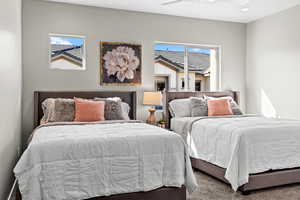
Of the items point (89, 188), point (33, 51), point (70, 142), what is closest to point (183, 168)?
point (89, 188)

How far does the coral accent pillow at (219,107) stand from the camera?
4555mm

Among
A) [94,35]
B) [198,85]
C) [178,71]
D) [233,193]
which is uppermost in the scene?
[94,35]

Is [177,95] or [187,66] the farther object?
[187,66]

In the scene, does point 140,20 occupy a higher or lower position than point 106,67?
higher

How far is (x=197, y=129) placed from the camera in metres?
3.91

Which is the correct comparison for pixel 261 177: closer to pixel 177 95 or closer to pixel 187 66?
pixel 177 95

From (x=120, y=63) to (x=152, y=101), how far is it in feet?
2.96

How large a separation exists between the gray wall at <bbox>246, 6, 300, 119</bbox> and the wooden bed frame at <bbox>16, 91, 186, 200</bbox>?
257 centimetres

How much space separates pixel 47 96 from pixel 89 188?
2.48 m

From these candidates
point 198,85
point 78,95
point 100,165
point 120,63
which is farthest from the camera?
point 198,85

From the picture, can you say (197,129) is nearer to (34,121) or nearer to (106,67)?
(106,67)

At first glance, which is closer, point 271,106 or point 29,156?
point 29,156

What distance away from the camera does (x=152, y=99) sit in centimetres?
478

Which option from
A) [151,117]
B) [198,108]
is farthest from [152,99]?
[198,108]
